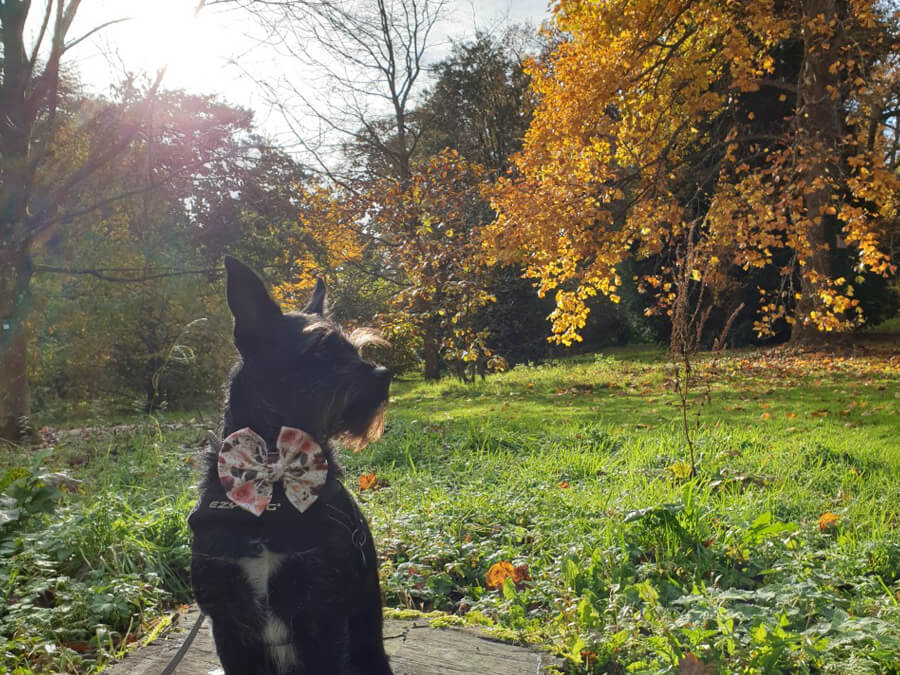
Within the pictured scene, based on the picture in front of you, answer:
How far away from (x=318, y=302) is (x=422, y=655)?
5.96 ft

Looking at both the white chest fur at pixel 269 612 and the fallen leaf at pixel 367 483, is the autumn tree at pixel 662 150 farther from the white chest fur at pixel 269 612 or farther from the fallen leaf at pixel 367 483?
the white chest fur at pixel 269 612

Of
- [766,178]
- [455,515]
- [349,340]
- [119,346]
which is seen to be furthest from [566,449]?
[766,178]

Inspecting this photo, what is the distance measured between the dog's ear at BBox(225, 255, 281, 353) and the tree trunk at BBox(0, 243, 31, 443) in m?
9.13

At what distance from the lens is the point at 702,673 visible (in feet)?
7.19

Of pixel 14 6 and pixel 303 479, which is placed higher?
pixel 14 6

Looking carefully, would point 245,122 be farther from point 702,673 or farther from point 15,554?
point 702,673

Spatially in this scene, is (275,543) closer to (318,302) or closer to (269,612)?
(269,612)

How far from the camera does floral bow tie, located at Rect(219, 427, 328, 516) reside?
2.28 m

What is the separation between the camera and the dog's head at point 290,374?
8.18ft

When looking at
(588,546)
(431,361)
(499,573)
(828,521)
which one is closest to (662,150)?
(431,361)

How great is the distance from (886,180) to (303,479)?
13.1m

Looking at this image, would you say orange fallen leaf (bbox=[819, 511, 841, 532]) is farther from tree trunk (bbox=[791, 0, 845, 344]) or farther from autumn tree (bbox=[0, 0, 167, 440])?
autumn tree (bbox=[0, 0, 167, 440])

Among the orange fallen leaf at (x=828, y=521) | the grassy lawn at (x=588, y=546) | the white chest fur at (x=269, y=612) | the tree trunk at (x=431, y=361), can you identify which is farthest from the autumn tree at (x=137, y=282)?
the orange fallen leaf at (x=828, y=521)

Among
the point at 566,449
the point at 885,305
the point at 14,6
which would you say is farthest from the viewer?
the point at 885,305
